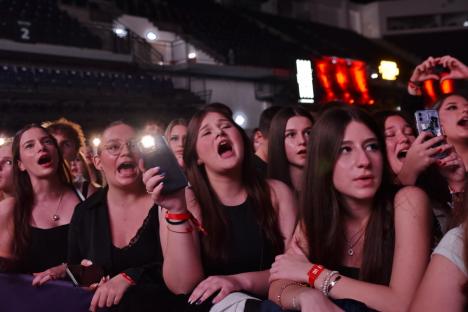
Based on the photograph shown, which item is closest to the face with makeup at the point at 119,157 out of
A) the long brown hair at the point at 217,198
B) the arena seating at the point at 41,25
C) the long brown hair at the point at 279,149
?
the long brown hair at the point at 217,198

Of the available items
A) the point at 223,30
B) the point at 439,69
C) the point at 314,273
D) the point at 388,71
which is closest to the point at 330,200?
the point at 314,273

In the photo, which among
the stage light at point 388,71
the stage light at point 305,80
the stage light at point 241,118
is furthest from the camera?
the stage light at point 241,118

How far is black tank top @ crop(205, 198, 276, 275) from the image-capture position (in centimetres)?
238

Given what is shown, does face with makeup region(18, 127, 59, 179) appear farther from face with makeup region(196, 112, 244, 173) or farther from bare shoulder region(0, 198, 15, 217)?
face with makeup region(196, 112, 244, 173)

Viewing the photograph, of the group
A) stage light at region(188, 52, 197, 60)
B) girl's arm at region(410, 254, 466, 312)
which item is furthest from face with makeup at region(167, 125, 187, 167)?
stage light at region(188, 52, 197, 60)

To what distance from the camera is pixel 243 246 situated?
241 cm

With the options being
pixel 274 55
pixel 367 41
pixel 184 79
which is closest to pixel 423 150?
pixel 184 79

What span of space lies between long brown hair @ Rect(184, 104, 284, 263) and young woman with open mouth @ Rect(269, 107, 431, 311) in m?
0.31

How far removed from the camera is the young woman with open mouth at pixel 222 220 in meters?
2.16

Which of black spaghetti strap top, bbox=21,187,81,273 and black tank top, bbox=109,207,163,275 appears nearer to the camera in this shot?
black tank top, bbox=109,207,163,275

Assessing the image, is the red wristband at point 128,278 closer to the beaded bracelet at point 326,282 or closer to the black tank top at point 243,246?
→ the black tank top at point 243,246

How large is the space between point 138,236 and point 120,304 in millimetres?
450

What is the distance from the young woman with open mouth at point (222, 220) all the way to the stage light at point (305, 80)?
13.5 feet

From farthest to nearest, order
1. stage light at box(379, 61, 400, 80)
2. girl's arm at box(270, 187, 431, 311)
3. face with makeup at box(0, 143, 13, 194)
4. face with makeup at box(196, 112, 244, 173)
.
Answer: stage light at box(379, 61, 400, 80)
face with makeup at box(0, 143, 13, 194)
face with makeup at box(196, 112, 244, 173)
girl's arm at box(270, 187, 431, 311)
